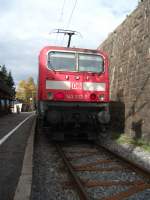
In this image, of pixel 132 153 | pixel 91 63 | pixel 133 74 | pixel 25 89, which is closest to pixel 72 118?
pixel 91 63

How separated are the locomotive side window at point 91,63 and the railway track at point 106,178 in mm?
3092

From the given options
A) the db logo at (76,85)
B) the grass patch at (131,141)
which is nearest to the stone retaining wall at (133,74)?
the grass patch at (131,141)

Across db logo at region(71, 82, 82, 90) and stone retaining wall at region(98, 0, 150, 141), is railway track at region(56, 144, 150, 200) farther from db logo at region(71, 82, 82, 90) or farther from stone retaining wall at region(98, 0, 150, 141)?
stone retaining wall at region(98, 0, 150, 141)

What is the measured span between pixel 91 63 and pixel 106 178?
5495 millimetres

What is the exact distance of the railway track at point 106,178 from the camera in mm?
5207

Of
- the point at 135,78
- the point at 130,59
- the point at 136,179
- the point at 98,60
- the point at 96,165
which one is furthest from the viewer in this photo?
the point at 130,59

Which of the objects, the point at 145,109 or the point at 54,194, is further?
the point at 145,109

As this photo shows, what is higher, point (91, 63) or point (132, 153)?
point (91, 63)

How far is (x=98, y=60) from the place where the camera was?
1111cm

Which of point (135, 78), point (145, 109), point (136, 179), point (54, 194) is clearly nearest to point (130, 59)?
point (135, 78)

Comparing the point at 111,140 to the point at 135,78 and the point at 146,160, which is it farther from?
the point at 146,160

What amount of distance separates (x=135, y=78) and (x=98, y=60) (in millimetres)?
→ 2489

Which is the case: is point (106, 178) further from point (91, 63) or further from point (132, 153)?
A: point (91, 63)

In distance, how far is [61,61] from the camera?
423 inches
